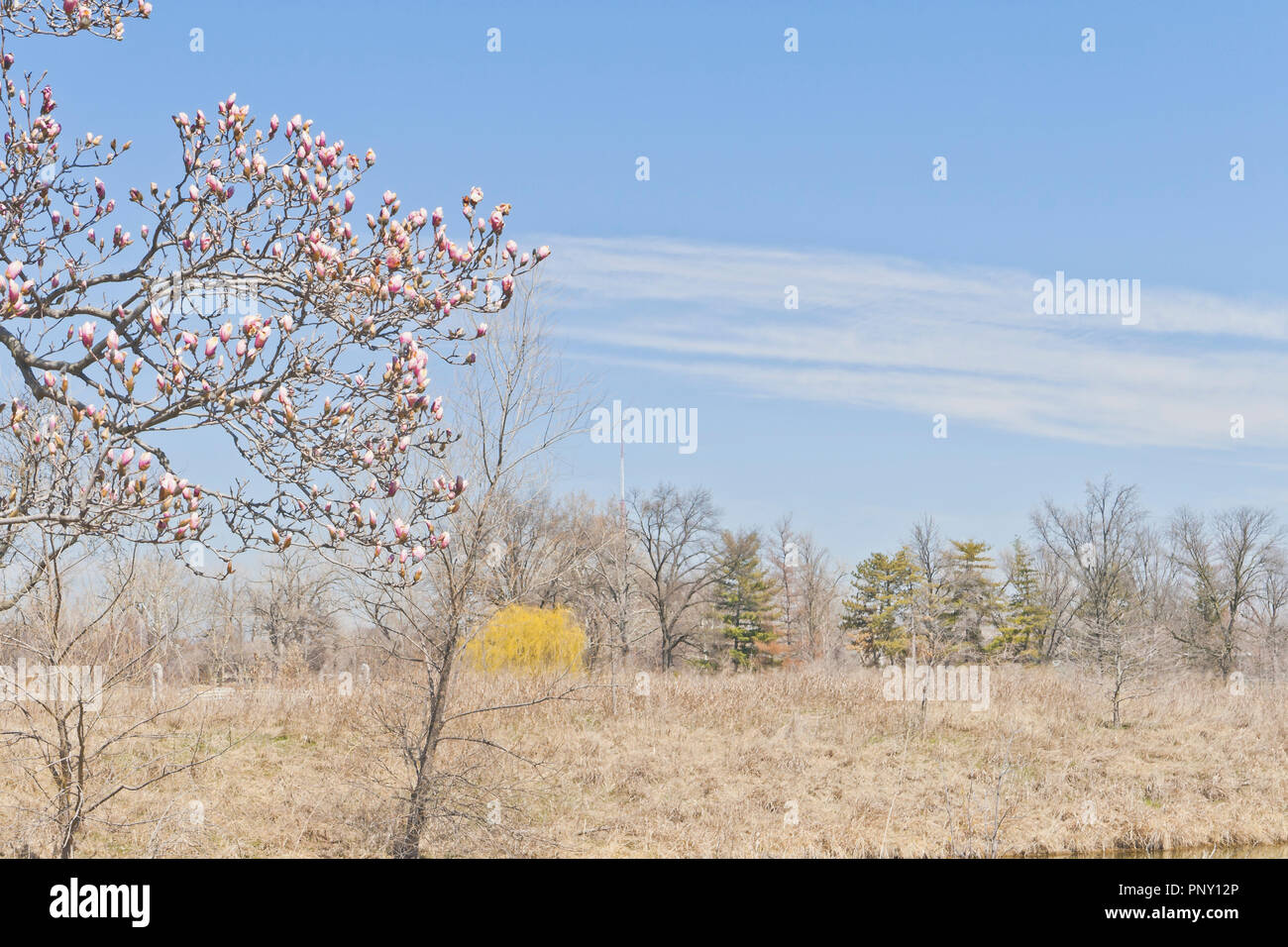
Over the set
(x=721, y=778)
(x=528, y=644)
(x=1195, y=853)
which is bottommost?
(x=1195, y=853)

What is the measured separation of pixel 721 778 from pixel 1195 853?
878cm

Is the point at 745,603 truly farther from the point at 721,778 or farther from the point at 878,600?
Result: the point at 721,778

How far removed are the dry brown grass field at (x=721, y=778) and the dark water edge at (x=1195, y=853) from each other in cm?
18

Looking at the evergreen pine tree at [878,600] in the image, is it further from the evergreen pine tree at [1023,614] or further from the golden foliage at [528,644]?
the golden foliage at [528,644]

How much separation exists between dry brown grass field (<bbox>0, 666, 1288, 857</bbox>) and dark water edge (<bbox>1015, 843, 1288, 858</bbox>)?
18 cm

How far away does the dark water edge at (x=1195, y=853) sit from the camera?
16.5 meters

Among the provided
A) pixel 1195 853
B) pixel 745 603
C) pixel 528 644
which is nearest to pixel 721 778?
pixel 1195 853

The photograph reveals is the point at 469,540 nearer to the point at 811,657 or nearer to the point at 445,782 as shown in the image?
the point at 445,782

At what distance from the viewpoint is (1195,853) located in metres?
16.8

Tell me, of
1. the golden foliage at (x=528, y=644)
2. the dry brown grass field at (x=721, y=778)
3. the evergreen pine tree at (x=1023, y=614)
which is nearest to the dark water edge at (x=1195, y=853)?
the dry brown grass field at (x=721, y=778)

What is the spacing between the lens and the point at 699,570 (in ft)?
201
